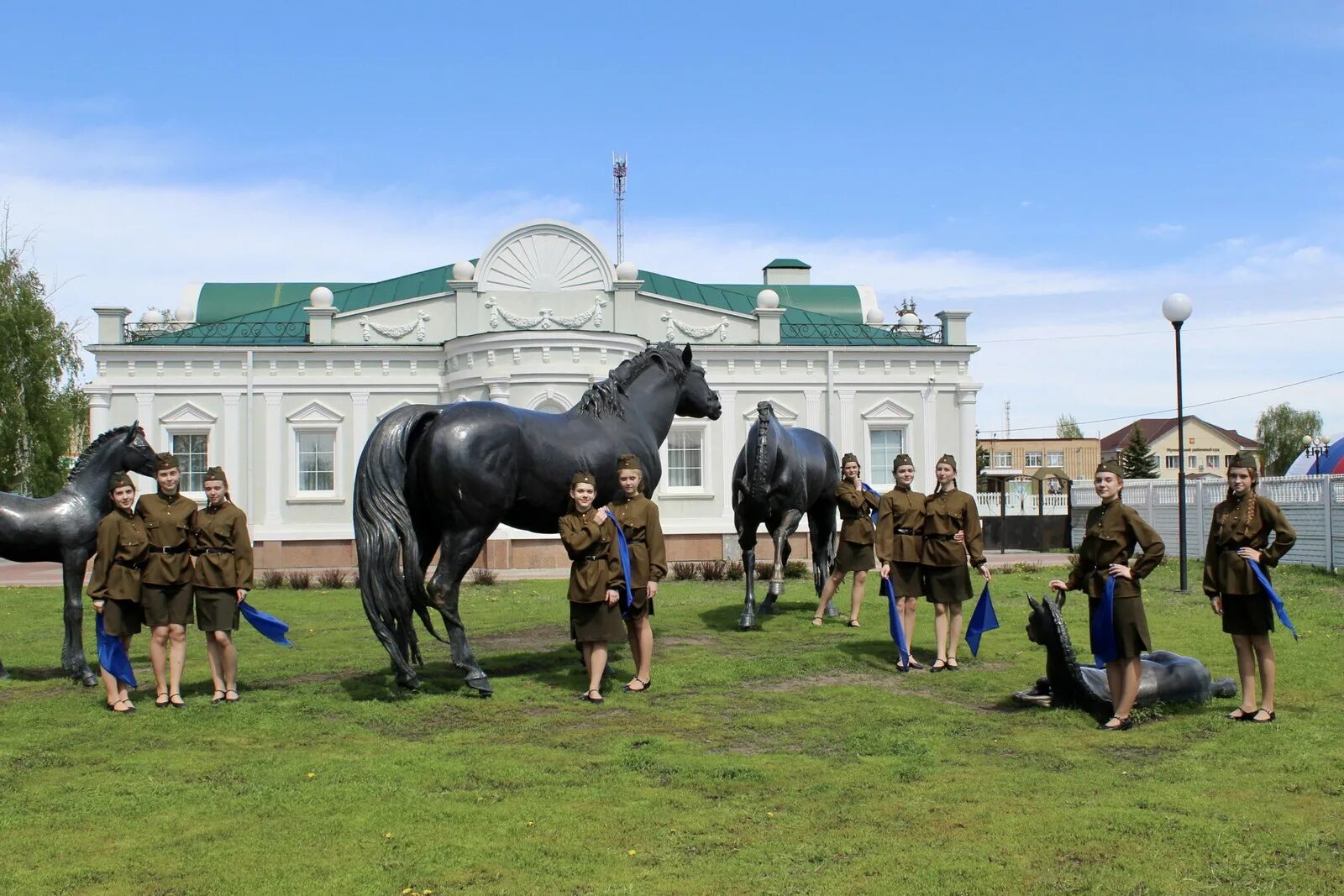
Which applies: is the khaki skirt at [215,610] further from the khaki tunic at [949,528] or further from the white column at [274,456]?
the white column at [274,456]

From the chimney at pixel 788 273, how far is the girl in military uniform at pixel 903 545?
2646 centimetres

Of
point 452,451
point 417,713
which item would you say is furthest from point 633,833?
point 452,451

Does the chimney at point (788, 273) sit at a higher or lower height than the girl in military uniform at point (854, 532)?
higher

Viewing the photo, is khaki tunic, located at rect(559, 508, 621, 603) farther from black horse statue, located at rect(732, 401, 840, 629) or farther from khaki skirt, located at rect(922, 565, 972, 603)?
black horse statue, located at rect(732, 401, 840, 629)

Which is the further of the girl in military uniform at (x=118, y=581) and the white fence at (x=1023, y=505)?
the white fence at (x=1023, y=505)

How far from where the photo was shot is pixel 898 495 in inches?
392

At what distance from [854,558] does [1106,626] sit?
5030 mm

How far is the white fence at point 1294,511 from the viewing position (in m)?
19.5

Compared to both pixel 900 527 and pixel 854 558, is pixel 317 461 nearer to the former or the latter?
pixel 854 558

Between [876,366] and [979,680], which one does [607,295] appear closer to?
[876,366]

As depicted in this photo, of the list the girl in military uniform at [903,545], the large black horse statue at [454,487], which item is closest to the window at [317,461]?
the large black horse statue at [454,487]

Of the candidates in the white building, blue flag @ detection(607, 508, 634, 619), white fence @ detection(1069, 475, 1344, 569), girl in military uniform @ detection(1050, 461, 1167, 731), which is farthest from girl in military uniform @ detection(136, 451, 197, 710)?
the white building

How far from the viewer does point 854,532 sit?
1240 cm

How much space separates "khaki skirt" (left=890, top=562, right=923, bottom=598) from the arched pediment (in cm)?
1908
